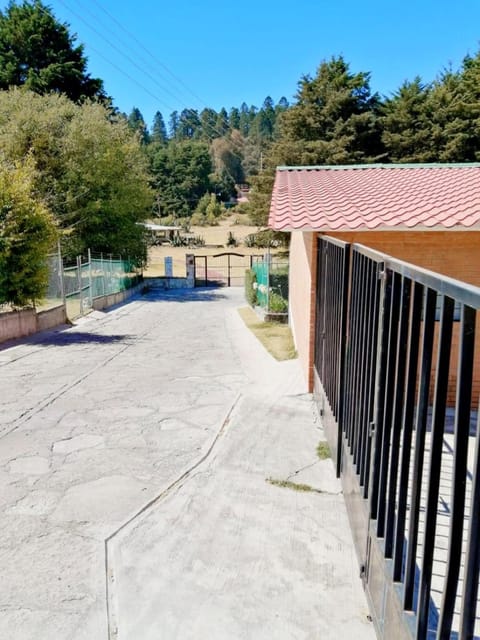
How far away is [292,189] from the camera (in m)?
8.59

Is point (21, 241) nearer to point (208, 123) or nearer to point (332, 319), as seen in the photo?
point (332, 319)

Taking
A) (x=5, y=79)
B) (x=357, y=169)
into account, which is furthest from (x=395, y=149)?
(x=5, y=79)

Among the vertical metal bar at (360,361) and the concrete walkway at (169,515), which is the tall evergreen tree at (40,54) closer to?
the concrete walkway at (169,515)

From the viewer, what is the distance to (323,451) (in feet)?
16.4

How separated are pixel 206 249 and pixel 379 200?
44387mm

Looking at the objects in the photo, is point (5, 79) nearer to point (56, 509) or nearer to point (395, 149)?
point (395, 149)

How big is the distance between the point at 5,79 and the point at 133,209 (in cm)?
1495

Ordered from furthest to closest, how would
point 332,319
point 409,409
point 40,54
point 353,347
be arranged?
point 40,54
point 332,319
point 353,347
point 409,409

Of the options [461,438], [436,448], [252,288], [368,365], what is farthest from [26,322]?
[461,438]

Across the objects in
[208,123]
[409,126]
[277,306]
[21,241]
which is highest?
[208,123]

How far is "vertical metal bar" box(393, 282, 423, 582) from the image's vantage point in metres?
1.97

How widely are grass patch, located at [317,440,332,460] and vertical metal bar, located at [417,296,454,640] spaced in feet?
10.2

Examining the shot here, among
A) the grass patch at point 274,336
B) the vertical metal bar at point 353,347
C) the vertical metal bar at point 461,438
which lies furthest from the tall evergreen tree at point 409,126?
the vertical metal bar at point 461,438

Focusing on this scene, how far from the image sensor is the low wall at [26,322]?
10.7 m
